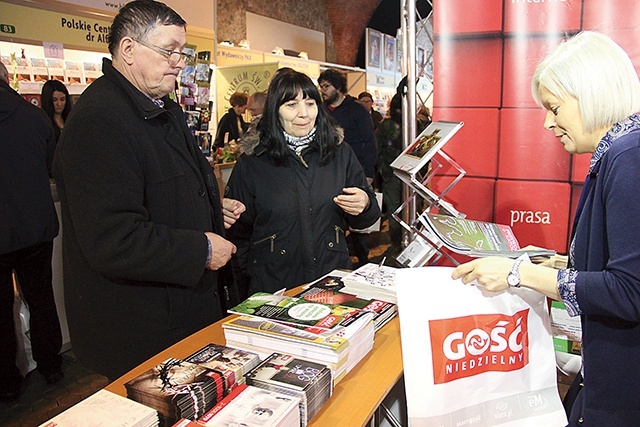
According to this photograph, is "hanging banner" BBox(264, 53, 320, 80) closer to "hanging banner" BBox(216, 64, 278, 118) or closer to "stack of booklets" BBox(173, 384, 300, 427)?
"hanging banner" BBox(216, 64, 278, 118)

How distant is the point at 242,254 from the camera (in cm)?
225

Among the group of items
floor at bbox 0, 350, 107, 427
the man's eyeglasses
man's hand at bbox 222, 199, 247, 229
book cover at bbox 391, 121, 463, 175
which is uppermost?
the man's eyeglasses

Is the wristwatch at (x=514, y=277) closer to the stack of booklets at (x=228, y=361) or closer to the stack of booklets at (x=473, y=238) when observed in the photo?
the stack of booklets at (x=473, y=238)

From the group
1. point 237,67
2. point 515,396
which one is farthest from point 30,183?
point 237,67

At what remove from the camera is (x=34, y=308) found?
291 centimetres

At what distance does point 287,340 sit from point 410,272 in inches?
13.2

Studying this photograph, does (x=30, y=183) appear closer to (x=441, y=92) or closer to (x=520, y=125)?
(x=441, y=92)

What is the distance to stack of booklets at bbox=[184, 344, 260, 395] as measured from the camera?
3.74ft

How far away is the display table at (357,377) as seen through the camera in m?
1.19

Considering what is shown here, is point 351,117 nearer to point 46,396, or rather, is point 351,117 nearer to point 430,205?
point 430,205

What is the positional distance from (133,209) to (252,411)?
670 millimetres

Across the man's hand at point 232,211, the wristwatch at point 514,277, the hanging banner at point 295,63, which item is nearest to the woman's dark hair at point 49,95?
the man's hand at point 232,211

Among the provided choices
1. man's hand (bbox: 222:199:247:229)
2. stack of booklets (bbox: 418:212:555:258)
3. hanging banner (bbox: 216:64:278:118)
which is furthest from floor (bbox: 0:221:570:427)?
hanging banner (bbox: 216:64:278:118)

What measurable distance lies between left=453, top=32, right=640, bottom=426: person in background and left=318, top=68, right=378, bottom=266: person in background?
138 inches
